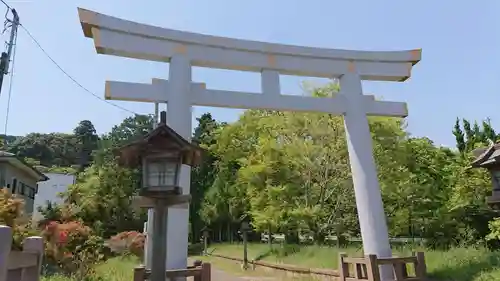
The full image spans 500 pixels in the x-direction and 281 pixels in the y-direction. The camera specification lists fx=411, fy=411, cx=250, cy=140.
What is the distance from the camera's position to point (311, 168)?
15.2m

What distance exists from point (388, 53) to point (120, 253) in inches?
599

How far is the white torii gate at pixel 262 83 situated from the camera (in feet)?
24.4

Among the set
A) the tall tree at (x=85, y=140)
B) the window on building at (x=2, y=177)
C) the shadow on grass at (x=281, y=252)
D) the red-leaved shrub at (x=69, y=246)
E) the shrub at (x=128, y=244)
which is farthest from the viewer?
the tall tree at (x=85, y=140)

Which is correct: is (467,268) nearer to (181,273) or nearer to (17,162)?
(181,273)

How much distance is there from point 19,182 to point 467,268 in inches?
744

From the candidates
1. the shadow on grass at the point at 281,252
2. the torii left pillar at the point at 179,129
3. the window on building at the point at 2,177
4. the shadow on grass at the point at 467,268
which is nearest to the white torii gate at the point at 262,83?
the torii left pillar at the point at 179,129

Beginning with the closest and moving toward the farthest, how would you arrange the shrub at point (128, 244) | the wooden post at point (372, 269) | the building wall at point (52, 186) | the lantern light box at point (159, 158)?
1. the lantern light box at point (159, 158)
2. the wooden post at point (372, 269)
3. the shrub at point (128, 244)
4. the building wall at point (52, 186)

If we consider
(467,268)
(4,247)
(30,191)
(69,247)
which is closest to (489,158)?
(467,268)

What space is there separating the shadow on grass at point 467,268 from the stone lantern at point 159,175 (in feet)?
21.4

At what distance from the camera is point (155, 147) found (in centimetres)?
445

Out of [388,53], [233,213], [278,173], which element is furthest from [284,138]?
[233,213]

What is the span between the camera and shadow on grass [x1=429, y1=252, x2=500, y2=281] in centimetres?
814

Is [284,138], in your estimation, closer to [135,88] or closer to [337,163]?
[337,163]

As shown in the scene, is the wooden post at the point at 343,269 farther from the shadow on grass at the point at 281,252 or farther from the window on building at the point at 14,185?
the window on building at the point at 14,185
